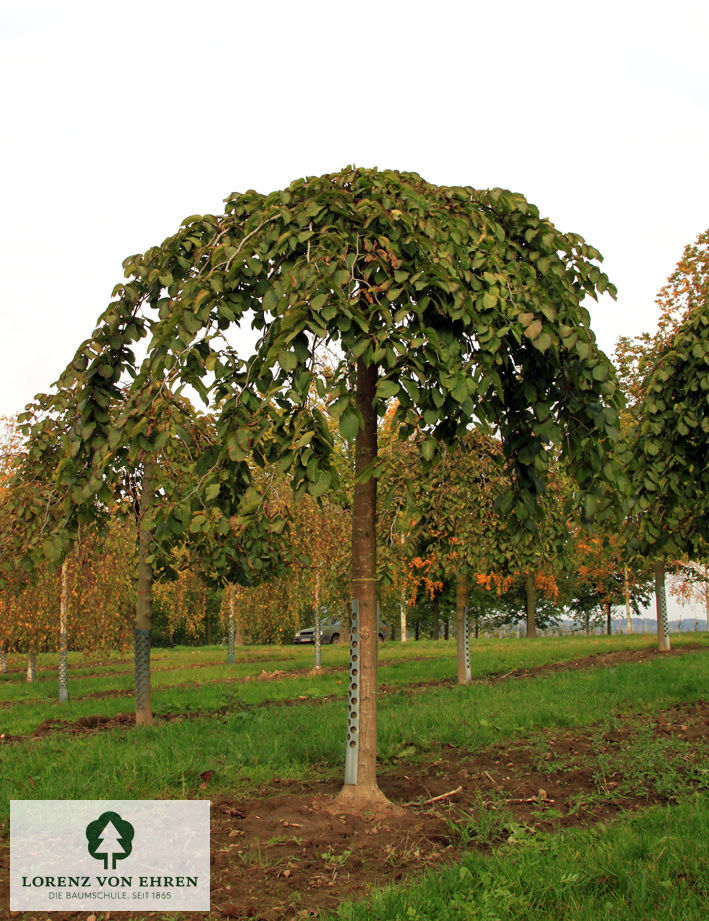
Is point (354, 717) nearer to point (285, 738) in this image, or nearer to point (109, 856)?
point (109, 856)

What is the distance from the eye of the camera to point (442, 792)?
5207 millimetres

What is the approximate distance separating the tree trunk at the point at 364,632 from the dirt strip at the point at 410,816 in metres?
0.21

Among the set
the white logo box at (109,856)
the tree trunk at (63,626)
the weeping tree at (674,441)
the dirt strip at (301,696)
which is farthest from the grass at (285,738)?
the tree trunk at (63,626)

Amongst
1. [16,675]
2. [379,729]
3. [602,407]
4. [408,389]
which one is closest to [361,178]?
[408,389]

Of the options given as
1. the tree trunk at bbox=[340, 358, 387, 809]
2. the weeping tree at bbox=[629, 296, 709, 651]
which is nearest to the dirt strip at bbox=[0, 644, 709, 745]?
the tree trunk at bbox=[340, 358, 387, 809]

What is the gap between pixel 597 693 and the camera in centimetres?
1005

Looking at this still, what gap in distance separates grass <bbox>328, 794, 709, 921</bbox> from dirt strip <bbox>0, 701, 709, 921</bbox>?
0.25 meters

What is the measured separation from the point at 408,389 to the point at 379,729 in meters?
4.88

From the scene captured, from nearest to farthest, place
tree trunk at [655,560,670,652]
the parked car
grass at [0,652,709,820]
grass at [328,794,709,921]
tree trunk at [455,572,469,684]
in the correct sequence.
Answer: grass at [328,794,709,921], grass at [0,652,709,820], tree trunk at [455,572,469,684], tree trunk at [655,560,670,652], the parked car

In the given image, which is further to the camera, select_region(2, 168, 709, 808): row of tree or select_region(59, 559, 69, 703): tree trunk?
select_region(59, 559, 69, 703): tree trunk

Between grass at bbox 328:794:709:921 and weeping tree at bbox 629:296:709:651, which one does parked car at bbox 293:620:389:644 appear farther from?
grass at bbox 328:794:709:921

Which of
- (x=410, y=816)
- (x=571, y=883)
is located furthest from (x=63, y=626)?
(x=571, y=883)

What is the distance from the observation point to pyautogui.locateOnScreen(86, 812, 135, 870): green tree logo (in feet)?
12.9

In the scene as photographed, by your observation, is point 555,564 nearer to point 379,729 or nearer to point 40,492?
point 379,729
